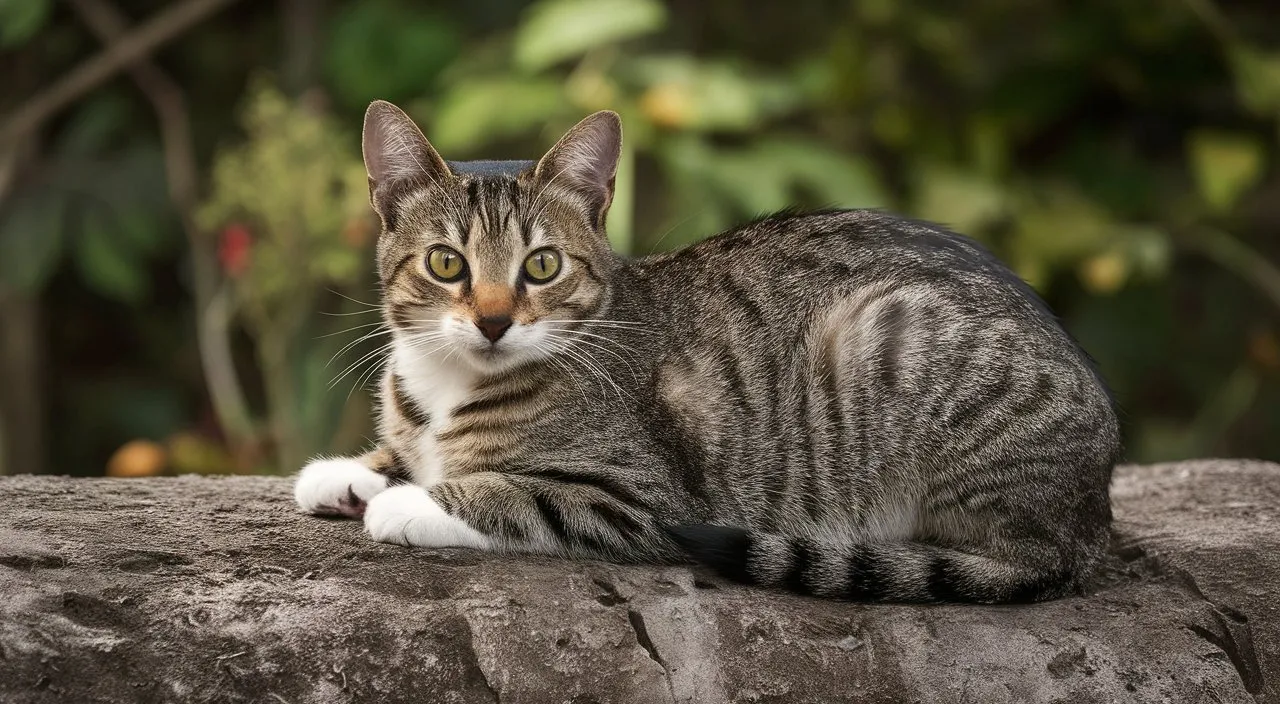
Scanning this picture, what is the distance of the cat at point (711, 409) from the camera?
9.86 feet

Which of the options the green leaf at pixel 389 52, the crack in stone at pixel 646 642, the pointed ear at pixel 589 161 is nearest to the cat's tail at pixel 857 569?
the crack in stone at pixel 646 642

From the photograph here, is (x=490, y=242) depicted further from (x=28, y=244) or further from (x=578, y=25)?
(x=28, y=244)

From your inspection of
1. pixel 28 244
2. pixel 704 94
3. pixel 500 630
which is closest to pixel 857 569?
pixel 500 630

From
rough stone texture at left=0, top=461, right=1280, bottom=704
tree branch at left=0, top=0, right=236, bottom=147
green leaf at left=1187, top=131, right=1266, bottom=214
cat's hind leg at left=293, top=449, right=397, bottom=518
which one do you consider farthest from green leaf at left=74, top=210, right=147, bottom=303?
green leaf at left=1187, top=131, right=1266, bottom=214

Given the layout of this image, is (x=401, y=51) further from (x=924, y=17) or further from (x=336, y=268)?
(x=924, y=17)

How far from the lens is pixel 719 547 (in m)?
2.93

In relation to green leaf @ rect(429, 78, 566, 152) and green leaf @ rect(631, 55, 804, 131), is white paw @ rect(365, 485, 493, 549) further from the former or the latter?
green leaf @ rect(631, 55, 804, 131)

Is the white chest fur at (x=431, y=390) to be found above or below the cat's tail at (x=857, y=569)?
above

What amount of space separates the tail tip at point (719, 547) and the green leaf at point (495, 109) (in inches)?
125

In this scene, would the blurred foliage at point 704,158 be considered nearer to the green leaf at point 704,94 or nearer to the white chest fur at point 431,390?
the green leaf at point 704,94

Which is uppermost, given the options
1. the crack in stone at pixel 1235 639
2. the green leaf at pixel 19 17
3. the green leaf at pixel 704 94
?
the green leaf at pixel 19 17

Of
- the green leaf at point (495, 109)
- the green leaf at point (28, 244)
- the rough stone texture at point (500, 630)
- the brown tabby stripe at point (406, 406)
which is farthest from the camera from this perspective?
the green leaf at point (28, 244)

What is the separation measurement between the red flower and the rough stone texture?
270cm

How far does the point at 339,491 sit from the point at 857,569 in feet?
4.19
